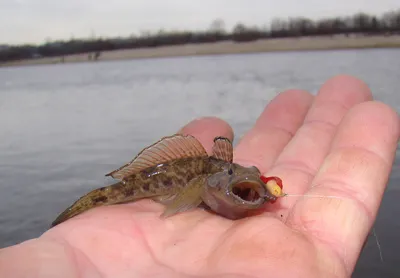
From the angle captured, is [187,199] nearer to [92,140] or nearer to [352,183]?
[352,183]

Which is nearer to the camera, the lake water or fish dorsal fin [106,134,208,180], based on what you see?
fish dorsal fin [106,134,208,180]

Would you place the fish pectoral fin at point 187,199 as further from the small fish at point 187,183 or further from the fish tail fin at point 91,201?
the fish tail fin at point 91,201

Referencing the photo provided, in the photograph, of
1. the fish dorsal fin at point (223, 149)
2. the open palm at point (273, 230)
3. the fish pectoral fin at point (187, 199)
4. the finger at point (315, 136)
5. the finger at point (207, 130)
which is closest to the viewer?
the open palm at point (273, 230)

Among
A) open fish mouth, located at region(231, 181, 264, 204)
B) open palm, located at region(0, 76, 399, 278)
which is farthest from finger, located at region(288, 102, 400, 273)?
open fish mouth, located at region(231, 181, 264, 204)

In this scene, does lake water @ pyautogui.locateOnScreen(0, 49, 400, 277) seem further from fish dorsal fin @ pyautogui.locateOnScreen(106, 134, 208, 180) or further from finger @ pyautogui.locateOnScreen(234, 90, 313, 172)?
fish dorsal fin @ pyautogui.locateOnScreen(106, 134, 208, 180)

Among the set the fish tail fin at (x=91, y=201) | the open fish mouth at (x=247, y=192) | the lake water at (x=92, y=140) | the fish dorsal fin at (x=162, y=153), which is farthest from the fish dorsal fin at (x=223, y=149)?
the lake water at (x=92, y=140)

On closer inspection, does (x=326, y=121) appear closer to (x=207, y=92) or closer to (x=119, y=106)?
(x=119, y=106)
